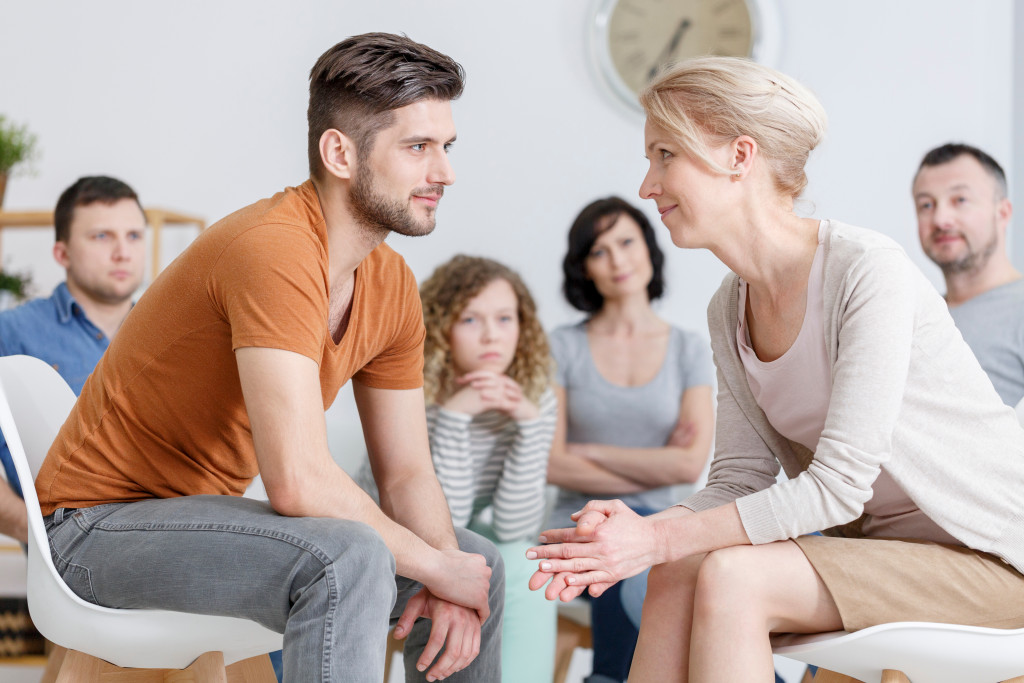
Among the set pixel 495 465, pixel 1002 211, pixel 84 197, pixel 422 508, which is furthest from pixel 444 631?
pixel 1002 211

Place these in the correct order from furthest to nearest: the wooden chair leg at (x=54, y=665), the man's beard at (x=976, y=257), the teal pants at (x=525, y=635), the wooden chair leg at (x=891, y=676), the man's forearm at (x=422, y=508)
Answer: the man's beard at (x=976, y=257)
the teal pants at (x=525, y=635)
the wooden chair leg at (x=54, y=665)
the man's forearm at (x=422, y=508)
the wooden chair leg at (x=891, y=676)

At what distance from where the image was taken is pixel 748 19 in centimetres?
271

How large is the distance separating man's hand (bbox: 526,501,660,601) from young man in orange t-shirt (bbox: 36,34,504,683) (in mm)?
143

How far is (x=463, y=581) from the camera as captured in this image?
3.67 ft

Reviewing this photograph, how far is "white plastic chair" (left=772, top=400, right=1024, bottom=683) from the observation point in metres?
0.96

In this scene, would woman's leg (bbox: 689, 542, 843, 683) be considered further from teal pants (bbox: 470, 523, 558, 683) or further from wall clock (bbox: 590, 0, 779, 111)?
wall clock (bbox: 590, 0, 779, 111)

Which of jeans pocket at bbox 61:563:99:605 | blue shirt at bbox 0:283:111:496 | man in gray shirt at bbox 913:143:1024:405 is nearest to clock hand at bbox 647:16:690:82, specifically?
man in gray shirt at bbox 913:143:1024:405

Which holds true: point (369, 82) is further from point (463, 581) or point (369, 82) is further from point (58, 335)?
point (58, 335)

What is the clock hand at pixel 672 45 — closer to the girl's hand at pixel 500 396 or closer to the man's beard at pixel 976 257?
the man's beard at pixel 976 257

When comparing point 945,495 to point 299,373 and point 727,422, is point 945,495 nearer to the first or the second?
point 727,422

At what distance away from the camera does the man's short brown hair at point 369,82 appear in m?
1.19

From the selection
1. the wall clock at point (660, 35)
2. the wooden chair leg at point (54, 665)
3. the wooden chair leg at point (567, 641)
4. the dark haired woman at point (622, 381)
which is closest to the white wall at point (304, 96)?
the wall clock at point (660, 35)

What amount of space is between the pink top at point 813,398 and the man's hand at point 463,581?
425mm

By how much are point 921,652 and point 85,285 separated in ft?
6.29
